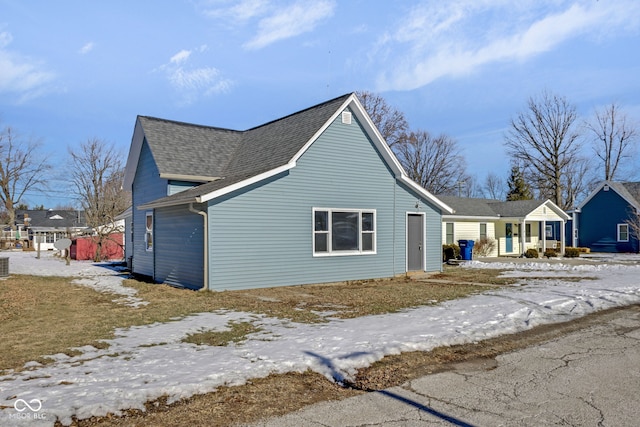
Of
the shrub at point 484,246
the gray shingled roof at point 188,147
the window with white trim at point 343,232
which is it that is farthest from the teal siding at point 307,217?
the shrub at point 484,246

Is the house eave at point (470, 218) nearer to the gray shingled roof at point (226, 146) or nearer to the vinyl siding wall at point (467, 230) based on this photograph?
the vinyl siding wall at point (467, 230)

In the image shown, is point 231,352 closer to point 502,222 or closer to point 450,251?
point 450,251

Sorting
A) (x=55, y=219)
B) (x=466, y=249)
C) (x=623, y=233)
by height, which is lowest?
(x=466, y=249)

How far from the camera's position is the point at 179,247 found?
47.5 feet

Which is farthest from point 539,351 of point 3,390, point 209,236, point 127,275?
point 127,275

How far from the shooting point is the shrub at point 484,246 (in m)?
28.9

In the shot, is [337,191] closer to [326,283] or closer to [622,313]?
[326,283]

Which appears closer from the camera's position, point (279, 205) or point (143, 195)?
point (279, 205)

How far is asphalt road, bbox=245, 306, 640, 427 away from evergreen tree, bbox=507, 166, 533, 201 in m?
46.8

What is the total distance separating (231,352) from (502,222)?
90.1 ft

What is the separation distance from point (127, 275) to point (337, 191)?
9014mm

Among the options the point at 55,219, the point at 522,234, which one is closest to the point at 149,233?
the point at 522,234

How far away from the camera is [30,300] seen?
11.6 m

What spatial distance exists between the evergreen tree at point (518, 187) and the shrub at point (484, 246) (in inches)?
906
